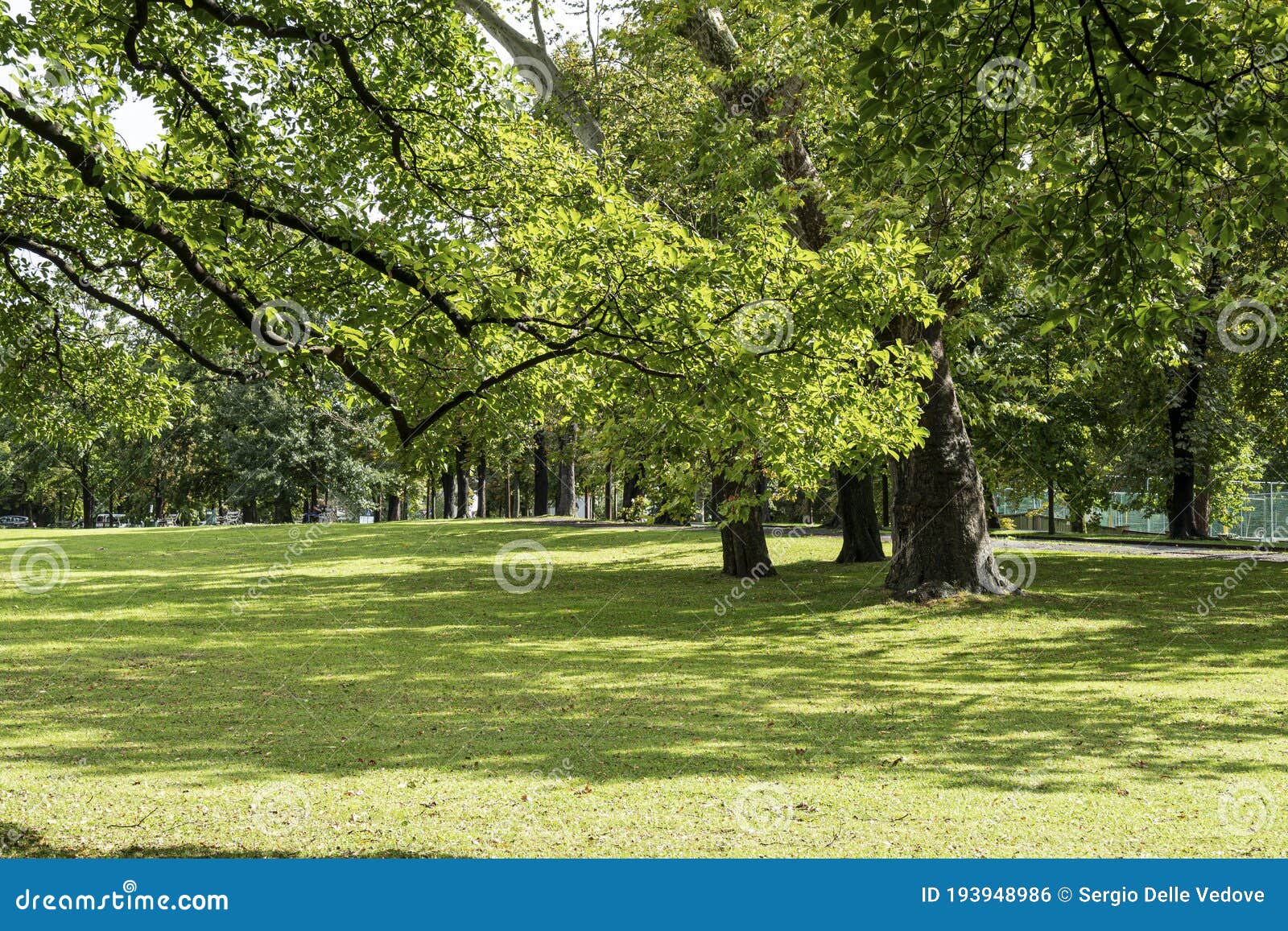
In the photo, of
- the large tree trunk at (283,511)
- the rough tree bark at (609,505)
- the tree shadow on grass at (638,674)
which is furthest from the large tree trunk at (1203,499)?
the large tree trunk at (283,511)

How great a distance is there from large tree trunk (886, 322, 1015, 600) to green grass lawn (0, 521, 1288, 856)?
0.69 metres

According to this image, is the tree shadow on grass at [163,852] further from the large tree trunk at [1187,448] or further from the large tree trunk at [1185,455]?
the large tree trunk at [1185,455]

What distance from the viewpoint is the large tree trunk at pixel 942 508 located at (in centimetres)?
1841

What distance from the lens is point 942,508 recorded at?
727 inches

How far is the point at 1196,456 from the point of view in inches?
1276

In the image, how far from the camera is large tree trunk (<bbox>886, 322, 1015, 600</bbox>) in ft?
60.4

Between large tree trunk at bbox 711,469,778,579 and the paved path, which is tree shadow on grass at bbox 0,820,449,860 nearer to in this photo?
large tree trunk at bbox 711,469,778,579

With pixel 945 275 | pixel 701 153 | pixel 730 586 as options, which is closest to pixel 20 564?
pixel 730 586

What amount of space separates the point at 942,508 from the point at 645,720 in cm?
951

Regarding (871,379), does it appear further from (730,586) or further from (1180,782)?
(730,586)

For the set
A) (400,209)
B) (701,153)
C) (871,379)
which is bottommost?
(871,379)

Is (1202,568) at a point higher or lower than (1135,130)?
lower

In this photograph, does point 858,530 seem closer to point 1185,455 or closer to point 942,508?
point 942,508

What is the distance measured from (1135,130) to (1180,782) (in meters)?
5.04
